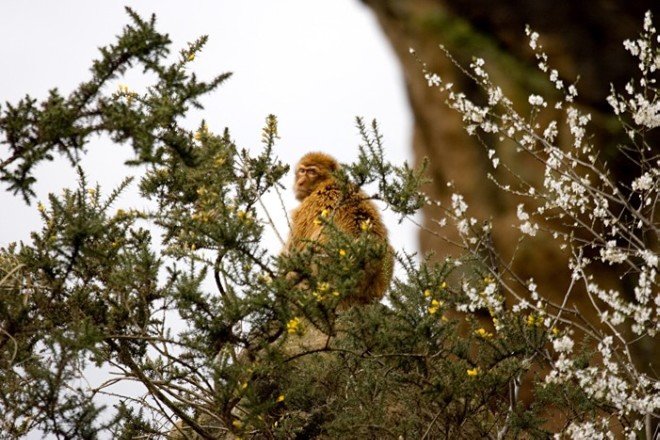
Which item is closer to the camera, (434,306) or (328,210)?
(434,306)

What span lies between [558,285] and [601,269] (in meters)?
0.38

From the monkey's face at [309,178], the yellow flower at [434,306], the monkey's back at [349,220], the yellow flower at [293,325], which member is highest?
the monkey's face at [309,178]

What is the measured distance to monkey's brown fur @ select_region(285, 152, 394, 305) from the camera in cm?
826

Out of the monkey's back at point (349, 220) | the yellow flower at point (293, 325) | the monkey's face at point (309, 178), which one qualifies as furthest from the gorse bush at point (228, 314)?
the monkey's face at point (309, 178)

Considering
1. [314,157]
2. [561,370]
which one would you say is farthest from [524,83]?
[561,370]

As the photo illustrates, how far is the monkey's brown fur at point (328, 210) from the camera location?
8258 millimetres

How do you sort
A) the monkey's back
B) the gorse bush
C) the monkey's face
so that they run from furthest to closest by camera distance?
the monkey's face < the monkey's back < the gorse bush

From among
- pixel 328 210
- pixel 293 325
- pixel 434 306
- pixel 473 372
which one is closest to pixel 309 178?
pixel 328 210

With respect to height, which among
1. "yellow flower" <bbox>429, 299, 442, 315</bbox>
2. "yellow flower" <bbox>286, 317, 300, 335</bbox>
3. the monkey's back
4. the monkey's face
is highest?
the monkey's face

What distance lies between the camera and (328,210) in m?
8.46

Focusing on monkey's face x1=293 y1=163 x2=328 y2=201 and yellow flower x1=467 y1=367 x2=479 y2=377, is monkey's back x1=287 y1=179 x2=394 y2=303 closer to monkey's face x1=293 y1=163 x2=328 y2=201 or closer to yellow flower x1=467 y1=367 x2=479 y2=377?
monkey's face x1=293 y1=163 x2=328 y2=201

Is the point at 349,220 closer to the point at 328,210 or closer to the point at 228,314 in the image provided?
the point at 328,210

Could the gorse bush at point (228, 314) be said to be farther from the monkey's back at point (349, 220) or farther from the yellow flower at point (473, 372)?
the monkey's back at point (349, 220)

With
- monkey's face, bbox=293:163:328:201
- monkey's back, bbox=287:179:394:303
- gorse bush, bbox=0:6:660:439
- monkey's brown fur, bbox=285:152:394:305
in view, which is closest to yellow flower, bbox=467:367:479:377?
gorse bush, bbox=0:6:660:439
